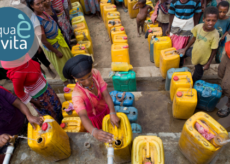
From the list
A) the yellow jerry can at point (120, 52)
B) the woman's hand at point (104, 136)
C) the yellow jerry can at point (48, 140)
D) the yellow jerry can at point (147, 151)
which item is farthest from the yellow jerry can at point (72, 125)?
the yellow jerry can at point (120, 52)

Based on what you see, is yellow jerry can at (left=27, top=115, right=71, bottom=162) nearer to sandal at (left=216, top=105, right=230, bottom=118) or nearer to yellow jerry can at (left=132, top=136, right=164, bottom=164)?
yellow jerry can at (left=132, top=136, right=164, bottom=164)

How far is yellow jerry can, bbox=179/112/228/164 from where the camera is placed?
1179mm

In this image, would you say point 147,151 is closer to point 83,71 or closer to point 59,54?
point 83,71

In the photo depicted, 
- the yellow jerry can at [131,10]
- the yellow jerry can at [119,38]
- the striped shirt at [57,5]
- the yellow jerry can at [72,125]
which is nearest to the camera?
the yellow jerry can at [72,125]

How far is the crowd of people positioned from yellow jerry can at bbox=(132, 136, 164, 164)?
0.79 feet

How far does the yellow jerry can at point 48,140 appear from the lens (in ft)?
3.92

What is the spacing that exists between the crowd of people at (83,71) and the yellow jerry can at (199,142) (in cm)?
62

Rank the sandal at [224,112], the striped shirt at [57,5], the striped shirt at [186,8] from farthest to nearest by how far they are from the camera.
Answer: the striped shirt at [57,5] → the striped shirt at [186,8] → the sandal at [224,112]

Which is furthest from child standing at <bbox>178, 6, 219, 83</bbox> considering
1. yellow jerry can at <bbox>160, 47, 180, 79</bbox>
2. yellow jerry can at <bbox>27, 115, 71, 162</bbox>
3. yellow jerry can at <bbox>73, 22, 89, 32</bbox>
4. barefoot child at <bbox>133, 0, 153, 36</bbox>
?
yellow jerry can at <bbox>73, 22, 89, 32</bbox>

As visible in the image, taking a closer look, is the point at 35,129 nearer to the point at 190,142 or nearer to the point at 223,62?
the point at 190,142

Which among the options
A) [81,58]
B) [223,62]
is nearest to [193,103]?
[223,62]

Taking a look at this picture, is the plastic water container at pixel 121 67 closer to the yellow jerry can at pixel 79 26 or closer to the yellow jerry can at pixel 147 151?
the yellow jerry can at pixel 147 151

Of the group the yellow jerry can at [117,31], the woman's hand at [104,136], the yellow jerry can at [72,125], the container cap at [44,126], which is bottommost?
the yellow jerry can at [72,125]

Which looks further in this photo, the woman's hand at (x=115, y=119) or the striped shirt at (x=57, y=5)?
the striped shirt at (x=57, y=5)
